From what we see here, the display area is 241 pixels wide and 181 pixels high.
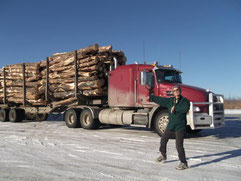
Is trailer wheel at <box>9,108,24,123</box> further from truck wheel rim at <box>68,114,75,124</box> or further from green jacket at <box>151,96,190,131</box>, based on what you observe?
green jacket at <box>151,96,190,131</box>

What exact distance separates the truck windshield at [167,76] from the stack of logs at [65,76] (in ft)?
9.92

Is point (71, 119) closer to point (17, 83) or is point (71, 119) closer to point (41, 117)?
point (41, 117)

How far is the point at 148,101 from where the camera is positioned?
381 inches

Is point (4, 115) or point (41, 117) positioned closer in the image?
point (41, 117)

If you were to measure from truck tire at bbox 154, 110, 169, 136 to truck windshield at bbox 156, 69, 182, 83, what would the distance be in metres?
1.41

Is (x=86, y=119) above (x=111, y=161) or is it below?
above

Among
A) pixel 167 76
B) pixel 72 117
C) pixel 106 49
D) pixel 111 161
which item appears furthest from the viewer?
pixel 72 117

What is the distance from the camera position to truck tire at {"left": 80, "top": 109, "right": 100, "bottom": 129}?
11242 mm

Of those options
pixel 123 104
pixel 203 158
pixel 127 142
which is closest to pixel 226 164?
pixel 203 158

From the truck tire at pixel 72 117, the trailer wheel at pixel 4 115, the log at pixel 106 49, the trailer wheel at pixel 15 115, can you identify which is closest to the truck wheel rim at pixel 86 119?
the truck tire at pixel 72 117

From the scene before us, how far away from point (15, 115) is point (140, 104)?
952 cm

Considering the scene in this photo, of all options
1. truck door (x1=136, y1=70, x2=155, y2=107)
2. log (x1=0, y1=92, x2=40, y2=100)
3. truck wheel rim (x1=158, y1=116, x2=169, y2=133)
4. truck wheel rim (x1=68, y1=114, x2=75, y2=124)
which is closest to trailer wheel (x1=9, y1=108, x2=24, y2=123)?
log (x1=0, y1=92, x2=40, y2=100)

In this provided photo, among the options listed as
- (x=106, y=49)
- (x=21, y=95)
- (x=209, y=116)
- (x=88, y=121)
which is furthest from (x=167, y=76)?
(x=21, y=95)

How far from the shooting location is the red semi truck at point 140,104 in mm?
8312
